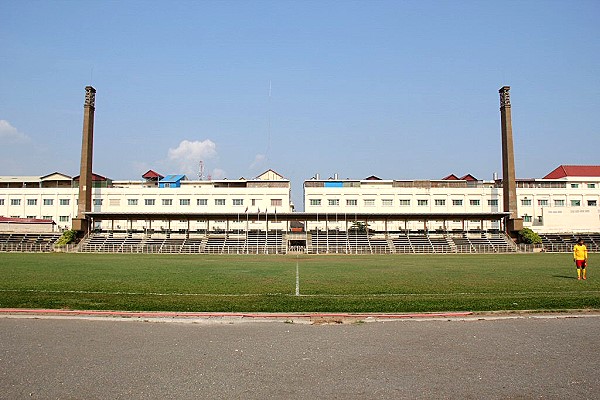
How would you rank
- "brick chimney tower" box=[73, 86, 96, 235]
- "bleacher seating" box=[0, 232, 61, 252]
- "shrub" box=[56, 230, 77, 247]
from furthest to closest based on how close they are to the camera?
"brick chimney tower" box=[73, 86, 96, 235] < "shrub" box=[56, 230, 77, 247] < "bleacher seating" box=[0, 232, 61, 252]

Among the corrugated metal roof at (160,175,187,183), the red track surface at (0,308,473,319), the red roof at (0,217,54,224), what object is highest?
the corrugated metal roof at (160,175,187,183)

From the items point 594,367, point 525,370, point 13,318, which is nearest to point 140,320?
point 13,318

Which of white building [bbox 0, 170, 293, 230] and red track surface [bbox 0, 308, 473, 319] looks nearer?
red track surface [bbox 0, 308, 473, 319]

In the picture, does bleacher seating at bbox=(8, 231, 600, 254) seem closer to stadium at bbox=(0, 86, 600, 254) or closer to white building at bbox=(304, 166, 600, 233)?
stadium at bbox=(0, 86, 600, 254)

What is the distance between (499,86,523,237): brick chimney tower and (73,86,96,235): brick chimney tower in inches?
2431

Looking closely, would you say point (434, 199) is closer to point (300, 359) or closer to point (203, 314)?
point (203, 314)

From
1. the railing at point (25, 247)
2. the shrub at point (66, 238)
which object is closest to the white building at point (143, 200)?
the shrub at point (66, 238)

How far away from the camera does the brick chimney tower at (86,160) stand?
7688 centimetres

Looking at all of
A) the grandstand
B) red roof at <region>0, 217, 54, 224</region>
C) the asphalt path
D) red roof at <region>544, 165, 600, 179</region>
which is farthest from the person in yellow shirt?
red roof at <region>544, 165, 600, 179</region>

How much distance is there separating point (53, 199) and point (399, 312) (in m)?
90.5

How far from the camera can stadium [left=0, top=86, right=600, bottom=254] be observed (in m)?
73.9

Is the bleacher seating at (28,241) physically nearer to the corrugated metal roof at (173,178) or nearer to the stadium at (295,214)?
the stadium at (295,214)

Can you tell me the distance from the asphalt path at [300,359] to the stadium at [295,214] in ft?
199

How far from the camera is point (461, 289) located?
17703mm
